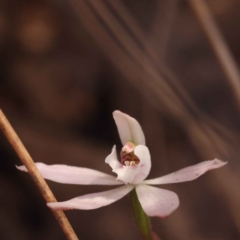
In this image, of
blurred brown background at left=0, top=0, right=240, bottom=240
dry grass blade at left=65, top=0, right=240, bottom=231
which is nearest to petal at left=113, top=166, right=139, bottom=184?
dry grass blade at left=65, top=0, right=240, bottom=231

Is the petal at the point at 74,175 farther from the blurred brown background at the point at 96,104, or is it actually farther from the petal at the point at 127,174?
the blurred brown background at the point at 96,104

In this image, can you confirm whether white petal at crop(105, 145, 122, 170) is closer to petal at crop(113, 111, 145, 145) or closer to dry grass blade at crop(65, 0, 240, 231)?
petal at crop(113, 111, 145, 145)

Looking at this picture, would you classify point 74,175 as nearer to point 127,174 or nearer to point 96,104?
point 127,174

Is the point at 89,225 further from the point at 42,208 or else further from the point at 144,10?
the point at 144,10

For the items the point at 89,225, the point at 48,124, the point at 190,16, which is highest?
the point at 190,16

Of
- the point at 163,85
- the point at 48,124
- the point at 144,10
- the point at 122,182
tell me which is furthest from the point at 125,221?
the point at 122,182

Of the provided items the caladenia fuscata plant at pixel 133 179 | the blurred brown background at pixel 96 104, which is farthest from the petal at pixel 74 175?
the blurred brown background at pixel 96 104
